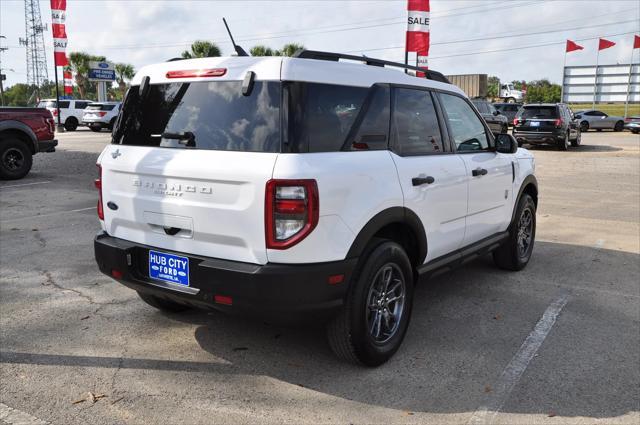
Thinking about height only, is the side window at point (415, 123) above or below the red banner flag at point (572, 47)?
below

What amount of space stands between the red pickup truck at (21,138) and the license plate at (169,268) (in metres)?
10.2

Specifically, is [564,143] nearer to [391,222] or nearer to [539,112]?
[539,112]

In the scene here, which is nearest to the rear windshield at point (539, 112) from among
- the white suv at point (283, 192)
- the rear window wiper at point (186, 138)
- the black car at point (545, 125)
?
the black car at point (545, 125)

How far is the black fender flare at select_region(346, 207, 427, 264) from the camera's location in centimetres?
331

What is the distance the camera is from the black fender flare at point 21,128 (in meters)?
11.8

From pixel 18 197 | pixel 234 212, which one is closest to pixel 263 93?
pixel 234 212

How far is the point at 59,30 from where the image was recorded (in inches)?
1157

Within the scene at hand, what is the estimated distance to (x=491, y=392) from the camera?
3.35 metres

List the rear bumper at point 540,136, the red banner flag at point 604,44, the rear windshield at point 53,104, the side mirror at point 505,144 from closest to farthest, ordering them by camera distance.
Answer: the side mirror at point 505,144
the rear bumper at point 540,136
the rear windshield at point 53,104
the red banner flag at point 604,44

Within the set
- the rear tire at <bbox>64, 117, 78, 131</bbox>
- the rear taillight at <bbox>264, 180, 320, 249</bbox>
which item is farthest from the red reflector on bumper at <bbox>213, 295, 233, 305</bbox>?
the rear tire at <bbox>64, 117, 78, 131</bbox>

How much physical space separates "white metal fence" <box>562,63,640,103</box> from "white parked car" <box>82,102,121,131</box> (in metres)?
41.5

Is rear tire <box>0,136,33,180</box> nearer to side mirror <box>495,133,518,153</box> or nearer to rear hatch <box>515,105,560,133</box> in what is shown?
side mirror <box>495,133,518,153</box>

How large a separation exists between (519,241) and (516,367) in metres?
2.42

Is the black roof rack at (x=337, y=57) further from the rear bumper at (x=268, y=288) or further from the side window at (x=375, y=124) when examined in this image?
the rear bumper at (x=268, y=288)
